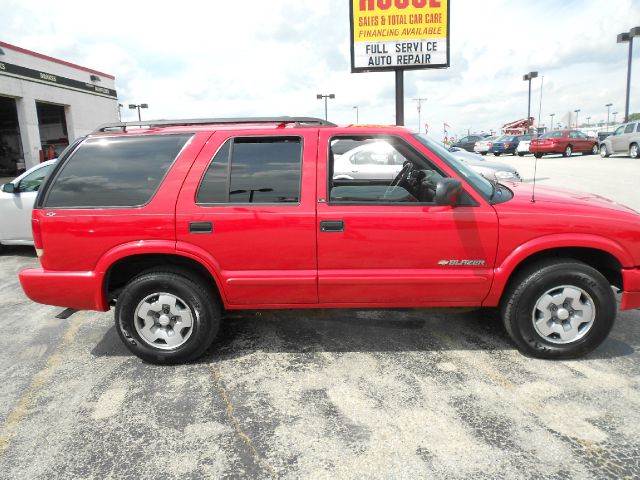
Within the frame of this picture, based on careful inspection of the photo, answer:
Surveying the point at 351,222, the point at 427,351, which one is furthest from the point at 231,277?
the point at 427,351

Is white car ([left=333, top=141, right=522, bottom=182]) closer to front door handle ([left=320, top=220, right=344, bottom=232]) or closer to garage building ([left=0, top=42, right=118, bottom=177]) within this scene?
front door handle ([left=320, top=220, right=344, bottom=232])

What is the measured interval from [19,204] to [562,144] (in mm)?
→ 27700

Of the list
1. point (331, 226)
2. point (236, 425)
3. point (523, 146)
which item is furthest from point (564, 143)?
point (236, 425)

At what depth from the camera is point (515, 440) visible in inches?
100

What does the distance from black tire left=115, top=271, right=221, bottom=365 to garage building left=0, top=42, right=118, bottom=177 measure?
22.0 meters

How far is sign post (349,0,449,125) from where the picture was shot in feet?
41.6

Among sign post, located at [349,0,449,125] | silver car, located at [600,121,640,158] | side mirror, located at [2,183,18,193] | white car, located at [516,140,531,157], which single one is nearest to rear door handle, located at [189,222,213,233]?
side mirror, located at [2,183,18,193]

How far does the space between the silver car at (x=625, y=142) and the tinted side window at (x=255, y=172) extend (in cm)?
2387

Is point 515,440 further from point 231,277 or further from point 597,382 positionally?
point 231,277

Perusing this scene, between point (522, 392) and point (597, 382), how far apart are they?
0.56 metres

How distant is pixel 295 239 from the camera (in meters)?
3.29

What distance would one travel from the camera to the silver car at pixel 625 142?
21.6 metres

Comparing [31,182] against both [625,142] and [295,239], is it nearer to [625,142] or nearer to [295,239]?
[295,239]

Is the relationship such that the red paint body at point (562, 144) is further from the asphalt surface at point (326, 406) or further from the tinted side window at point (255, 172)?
the tinted side window at point (255, 172)
